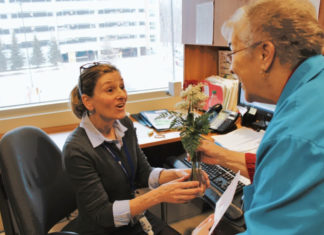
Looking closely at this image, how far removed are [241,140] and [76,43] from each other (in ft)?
5.10

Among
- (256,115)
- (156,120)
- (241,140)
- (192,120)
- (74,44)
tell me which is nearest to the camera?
(192,120)

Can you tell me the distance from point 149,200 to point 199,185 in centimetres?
23

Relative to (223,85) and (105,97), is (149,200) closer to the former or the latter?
(105,97)

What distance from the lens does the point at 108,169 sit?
48.3 inches

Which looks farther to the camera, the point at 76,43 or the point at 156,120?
the point at 76,43

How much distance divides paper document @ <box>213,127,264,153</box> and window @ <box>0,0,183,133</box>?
0.99 m

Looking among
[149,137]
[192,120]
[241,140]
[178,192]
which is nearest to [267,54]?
[192,120]

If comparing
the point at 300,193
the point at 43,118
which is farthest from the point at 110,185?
the point at 43,118

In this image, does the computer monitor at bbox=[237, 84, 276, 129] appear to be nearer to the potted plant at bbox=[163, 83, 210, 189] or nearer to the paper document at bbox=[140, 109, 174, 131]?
the paper document at bbox=[140, 109, 174, 131]

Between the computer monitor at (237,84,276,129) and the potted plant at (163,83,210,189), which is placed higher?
the potted plant at (163,83,210,189)

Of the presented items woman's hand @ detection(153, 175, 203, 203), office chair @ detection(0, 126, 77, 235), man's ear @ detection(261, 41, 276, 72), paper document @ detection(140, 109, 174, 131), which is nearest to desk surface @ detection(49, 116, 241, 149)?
paper document @ detection(140, 109, 174, 131)

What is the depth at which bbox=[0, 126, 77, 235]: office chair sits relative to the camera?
3.31ft

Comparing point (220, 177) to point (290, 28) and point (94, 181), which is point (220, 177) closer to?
point (94, 181)

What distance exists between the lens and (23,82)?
2184mm
